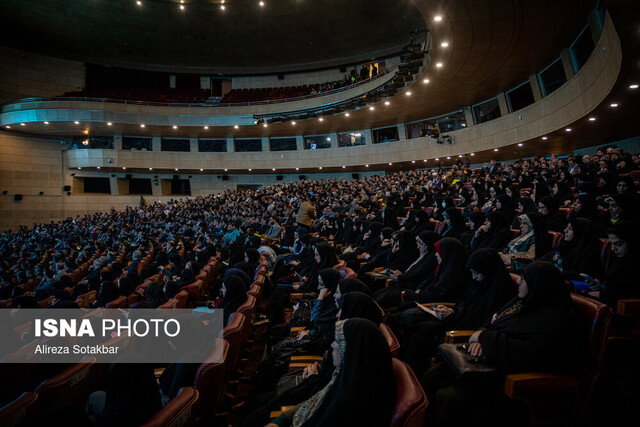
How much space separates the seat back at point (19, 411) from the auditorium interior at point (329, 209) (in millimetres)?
13

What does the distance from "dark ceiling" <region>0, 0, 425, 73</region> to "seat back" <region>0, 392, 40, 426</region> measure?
1818cm

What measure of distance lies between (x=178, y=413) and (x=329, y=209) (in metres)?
9.08

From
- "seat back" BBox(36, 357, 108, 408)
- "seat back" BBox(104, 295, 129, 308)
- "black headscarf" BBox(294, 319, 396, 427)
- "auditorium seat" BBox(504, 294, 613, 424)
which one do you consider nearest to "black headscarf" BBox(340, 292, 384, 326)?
"black headscarf" BBox(294, 319, 396, 427)

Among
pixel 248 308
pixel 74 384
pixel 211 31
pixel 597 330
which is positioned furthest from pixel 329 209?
pixel 211 31

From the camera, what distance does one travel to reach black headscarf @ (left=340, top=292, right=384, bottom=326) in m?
2.07

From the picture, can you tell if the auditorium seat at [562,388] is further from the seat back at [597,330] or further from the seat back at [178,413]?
the seat back at [178,413]

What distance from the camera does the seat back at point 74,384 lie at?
2016 millimetres

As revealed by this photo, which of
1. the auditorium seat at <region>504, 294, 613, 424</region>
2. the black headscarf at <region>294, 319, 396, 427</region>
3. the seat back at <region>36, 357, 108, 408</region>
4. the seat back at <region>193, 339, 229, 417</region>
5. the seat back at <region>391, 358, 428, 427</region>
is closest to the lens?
the seat back at <region>391, 358, 428, 427</region>

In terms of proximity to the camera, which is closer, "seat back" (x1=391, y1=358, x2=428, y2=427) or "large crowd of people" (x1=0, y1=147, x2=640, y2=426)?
"seat back" (x1=391, y1=358, x2=428, y2=427)

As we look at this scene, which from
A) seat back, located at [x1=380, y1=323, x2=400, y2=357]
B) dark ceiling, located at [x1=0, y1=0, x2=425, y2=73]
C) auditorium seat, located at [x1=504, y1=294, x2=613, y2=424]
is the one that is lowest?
auditorium seat, located at [x1=504, y1=294, x2=613, y2=424]

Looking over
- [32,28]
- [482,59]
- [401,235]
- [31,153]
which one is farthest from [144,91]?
[401,235]

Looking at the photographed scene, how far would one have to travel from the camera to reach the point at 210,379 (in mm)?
1955

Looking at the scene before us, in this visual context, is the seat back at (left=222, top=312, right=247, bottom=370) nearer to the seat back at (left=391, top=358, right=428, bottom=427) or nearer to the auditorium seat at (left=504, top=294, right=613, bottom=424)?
the seat back at (left=391, top=358, right=428, bottom=427)

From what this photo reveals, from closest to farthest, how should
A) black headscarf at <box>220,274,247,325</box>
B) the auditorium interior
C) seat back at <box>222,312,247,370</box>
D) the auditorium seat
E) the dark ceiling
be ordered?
the auditorium seat → the auditorium interior → seat back at <box>222,312,247,370</box> → black headscarf at <box>220,274,247,325</box> → the dark ceiling
